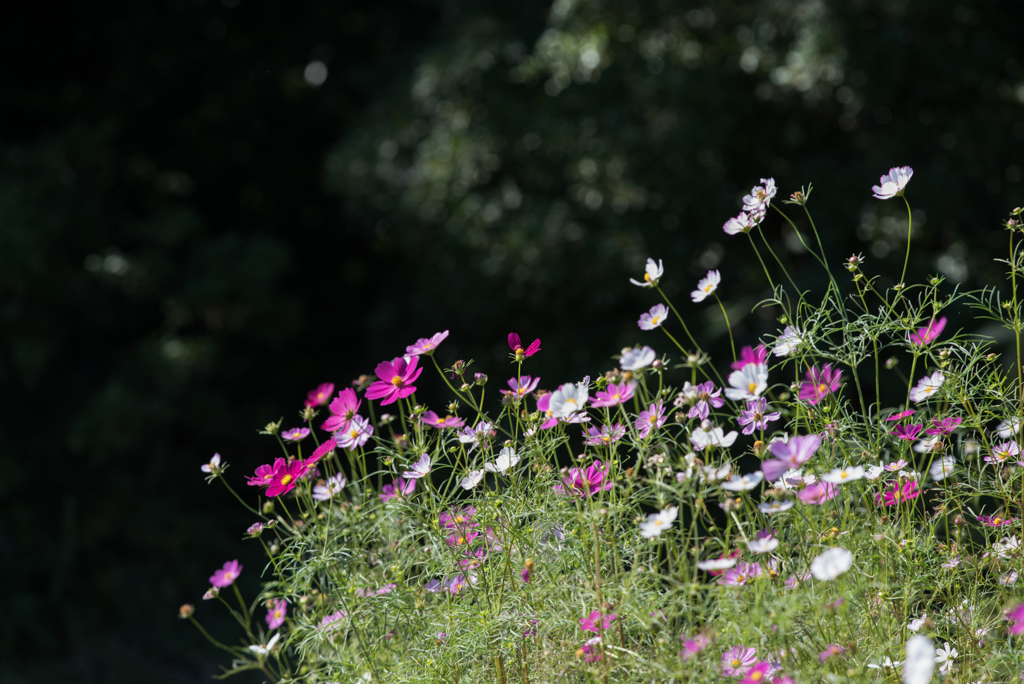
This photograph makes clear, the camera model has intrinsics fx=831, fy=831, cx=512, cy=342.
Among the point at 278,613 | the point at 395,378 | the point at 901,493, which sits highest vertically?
the point at 395,378

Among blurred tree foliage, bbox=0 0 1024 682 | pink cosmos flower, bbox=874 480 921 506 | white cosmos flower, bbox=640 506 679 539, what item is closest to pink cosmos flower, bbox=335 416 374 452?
white cosmos flower, bbox=640 506 679 539

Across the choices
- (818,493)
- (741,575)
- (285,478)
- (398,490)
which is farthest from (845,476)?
(285,478)

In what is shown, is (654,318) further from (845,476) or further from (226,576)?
(226,576)

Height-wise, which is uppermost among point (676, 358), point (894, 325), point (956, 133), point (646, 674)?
point (894, 325)

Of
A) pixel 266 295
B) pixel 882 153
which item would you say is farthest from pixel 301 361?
pixel 882 153

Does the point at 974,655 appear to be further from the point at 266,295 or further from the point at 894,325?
the point at 266,295

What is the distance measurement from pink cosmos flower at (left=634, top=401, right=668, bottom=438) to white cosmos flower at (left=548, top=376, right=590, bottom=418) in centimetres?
7

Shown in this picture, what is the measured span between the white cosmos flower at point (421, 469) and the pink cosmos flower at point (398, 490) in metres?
0.03

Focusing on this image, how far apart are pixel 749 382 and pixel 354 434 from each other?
43 cm

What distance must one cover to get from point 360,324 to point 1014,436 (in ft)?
11.7

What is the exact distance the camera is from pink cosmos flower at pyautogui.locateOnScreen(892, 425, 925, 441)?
2.88 feet

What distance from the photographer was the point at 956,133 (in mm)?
3020

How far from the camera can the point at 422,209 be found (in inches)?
137

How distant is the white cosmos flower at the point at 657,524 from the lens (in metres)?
0.69
